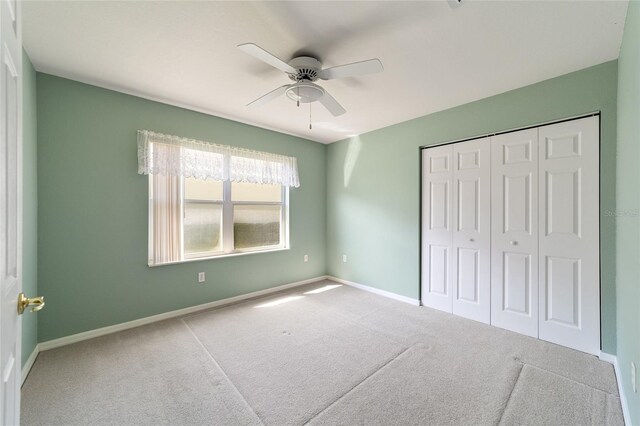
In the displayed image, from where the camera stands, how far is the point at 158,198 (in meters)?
3.00

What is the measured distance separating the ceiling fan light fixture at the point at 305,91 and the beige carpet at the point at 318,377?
87.3 inches

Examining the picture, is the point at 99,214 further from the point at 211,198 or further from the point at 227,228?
the point at 227,228

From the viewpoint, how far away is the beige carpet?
1.64m

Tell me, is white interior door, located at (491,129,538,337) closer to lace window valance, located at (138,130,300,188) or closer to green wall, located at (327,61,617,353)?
green wall, located at (327,61,617,353)

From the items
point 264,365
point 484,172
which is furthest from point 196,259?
point 484,172

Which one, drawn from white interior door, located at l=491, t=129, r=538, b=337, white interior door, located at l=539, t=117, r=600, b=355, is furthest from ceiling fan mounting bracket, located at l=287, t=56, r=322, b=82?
white interior door, located at l=539, t=117, r=600, b=355

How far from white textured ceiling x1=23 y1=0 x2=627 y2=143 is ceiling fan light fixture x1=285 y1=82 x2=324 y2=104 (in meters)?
0.23

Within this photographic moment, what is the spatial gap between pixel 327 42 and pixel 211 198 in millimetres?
2397

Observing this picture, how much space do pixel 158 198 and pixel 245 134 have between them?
1.41 metres

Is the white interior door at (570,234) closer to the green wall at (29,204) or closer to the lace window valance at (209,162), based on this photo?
the lace window valance at (209,162)

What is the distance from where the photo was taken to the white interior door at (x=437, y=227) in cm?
326

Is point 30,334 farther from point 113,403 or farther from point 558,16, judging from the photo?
point 558,16

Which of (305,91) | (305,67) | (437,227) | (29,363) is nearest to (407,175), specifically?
(437,227)

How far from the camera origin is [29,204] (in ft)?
6.99
